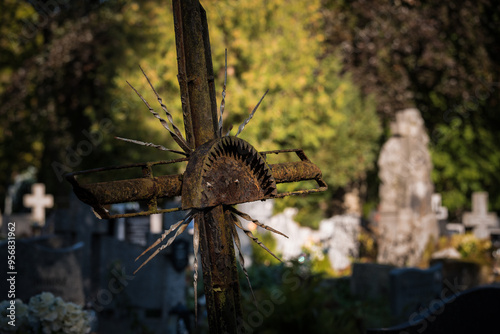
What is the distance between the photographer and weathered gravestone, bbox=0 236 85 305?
8180 millimetres

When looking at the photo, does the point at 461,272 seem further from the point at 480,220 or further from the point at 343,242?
the point at 480,220

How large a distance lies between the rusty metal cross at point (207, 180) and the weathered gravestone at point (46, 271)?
19.7 feet

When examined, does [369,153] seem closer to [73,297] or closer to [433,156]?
[433,156]

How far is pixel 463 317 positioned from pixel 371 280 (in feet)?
20.3

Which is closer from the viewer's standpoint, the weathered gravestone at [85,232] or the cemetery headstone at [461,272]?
the weathered gravestone at [85,232]

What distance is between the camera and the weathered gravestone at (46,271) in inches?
322

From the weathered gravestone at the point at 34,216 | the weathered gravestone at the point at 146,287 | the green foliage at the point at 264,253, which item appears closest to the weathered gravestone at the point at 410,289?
the weathered gravestone at the point at 146,287

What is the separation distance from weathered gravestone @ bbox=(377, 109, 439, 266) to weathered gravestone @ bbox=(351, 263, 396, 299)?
3.40m

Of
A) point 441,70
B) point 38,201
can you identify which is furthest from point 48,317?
point 441,70

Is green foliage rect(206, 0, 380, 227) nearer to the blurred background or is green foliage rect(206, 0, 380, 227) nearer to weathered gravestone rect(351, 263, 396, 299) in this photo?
the blurred background

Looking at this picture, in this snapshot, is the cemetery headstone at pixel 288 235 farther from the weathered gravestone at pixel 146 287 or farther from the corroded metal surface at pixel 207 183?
the corroded metal surface at pixel 207 183

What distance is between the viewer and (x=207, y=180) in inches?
106

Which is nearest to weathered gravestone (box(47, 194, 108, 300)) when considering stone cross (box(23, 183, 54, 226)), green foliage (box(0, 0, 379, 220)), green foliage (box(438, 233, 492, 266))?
stone cross (box(23, 183, 54, 226))

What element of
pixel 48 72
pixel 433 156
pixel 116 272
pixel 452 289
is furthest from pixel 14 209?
pixel 452 289
